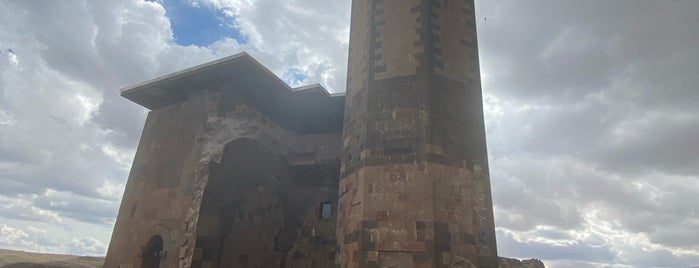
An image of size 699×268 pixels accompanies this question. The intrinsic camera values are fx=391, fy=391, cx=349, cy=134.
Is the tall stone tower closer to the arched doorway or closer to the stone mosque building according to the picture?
the stone mosque building

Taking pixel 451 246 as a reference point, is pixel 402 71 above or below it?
above

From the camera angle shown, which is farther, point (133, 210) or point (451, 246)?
point (133, 210)

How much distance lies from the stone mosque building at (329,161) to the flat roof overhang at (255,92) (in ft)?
0.15

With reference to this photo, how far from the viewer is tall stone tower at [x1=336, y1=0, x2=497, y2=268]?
344 inches

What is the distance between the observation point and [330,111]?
47.0 feet

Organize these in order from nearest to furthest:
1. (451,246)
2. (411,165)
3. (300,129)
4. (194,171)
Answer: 1. (451,246)
2. (411,165)
3. (194,171)
4. (300,129)

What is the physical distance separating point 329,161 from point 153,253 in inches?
243

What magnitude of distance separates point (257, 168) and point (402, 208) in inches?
233

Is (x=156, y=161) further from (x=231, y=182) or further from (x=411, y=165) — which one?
(x=411, y=165)

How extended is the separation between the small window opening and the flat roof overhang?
270 centimetres

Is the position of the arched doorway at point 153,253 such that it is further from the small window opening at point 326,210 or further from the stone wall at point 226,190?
the small window opening at point 326,210

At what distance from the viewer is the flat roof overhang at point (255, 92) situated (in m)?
12.1

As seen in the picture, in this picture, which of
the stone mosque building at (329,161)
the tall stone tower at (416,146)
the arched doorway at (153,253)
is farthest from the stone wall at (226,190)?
the tall stone tower at (416,146)

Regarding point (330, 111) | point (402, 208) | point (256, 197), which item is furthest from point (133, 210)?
point (402, 208)
